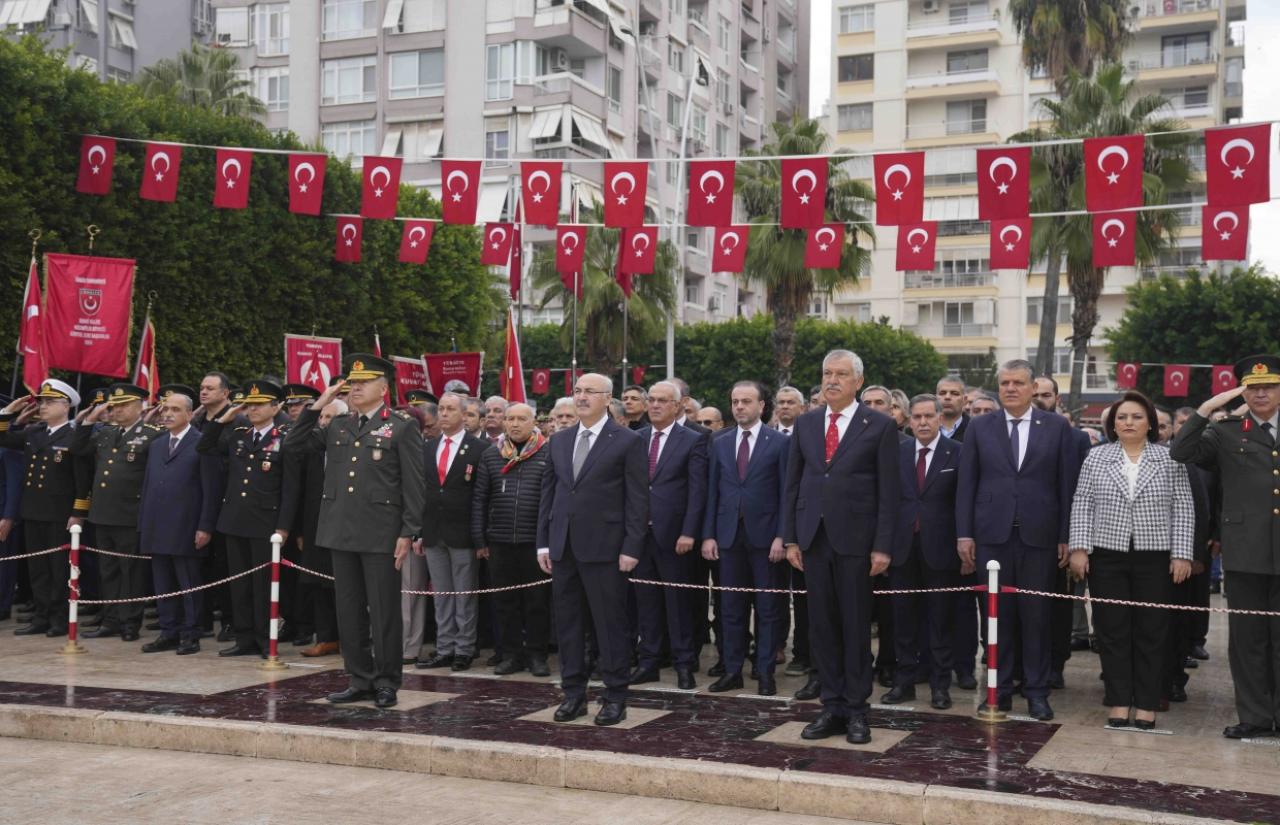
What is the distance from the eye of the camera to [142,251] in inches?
908

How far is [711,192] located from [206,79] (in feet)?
102

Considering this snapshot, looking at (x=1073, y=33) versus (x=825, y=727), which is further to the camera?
(x=1073, y=33)

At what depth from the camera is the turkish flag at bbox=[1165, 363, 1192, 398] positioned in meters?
42.9

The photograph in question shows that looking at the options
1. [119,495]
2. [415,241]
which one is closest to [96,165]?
[415,241]

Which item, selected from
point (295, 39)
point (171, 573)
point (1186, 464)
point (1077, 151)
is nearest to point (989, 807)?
point (1186, 464)

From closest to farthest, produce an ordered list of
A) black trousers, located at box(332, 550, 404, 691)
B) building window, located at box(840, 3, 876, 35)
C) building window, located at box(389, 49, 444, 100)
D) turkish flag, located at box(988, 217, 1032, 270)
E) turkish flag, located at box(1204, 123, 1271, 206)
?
black trousers, located at box(332, 550, 404, 691)
turkish flag, located at box(1204, 123, 1271, 206)
turkish flag, located at box(988, 217, 1032, 270)
building window, located at box(389, 49, 444, 100)
building window, located at box(840, 3, 876, 35)

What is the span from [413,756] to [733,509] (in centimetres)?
336

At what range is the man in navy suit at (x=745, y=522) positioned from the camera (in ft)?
32.8

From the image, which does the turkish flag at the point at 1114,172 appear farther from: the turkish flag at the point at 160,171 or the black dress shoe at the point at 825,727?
the turkish flag at the point at 160,171

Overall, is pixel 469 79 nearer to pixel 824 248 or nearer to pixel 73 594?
pixel 824 248

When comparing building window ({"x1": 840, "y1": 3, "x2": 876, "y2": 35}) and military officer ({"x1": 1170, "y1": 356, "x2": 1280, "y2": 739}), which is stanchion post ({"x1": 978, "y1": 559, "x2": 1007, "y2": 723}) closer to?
military officer ({"x1": 1170, "y1": 356, "x2": 1280, "y2": 739})

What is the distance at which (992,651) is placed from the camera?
28.0 ft

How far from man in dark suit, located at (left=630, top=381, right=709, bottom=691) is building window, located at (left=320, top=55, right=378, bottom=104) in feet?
138

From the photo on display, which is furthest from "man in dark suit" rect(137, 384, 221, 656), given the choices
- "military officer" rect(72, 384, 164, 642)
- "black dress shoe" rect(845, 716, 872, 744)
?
"black dress shoe" rect(845, 716, 872, 744)
